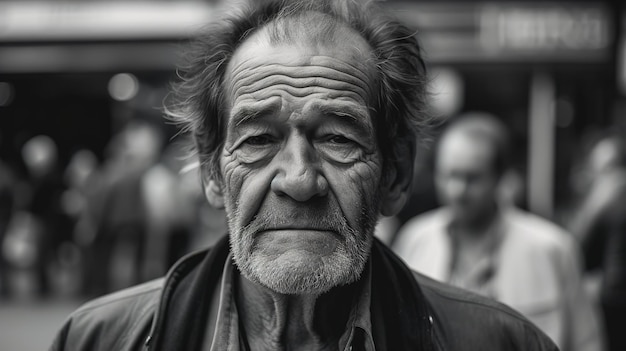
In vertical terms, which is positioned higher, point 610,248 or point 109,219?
point 610,248

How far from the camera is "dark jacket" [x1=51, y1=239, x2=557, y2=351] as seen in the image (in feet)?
7.33

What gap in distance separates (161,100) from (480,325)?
7.09 m

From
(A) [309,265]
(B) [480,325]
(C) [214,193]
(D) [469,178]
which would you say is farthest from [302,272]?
(D) [469,178]

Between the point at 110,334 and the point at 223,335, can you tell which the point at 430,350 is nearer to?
the point at 223,335

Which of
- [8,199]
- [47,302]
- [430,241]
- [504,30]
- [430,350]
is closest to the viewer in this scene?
[430,350]

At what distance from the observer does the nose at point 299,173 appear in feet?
6.88

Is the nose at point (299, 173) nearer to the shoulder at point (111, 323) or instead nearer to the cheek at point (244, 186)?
the cheek at point (244, 186)

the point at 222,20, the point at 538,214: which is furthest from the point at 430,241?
the point at 538,214

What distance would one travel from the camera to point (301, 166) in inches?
83.2

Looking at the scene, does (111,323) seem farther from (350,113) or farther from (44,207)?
(44,207)

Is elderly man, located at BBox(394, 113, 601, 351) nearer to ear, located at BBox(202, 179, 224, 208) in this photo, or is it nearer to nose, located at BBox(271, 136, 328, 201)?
ear, located at BBox(202, 179, 224, 208)

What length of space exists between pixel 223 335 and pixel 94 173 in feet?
→ 31.1

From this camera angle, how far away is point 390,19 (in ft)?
8.25

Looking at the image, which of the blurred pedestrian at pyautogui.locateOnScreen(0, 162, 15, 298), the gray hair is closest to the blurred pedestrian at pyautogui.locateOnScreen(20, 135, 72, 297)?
the blurred pedestrian at pyautogui.locateOnScreen(0, 162, 15, 298)
